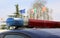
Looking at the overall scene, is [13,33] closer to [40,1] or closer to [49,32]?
[49,32]

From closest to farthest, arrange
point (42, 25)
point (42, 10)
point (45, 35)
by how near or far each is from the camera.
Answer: point (45, 35), point (42, 25), point (42, 10)

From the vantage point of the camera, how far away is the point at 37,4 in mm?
45469

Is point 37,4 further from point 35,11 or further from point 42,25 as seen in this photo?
point 42,25

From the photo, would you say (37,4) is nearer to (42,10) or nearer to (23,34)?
(42,10)

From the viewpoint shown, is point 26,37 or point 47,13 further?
point 47,13

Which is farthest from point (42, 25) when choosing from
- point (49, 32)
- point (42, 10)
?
point (42, 10)

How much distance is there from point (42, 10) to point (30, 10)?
2.97 meters

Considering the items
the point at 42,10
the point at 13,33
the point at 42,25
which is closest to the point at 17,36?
the point at 13,33

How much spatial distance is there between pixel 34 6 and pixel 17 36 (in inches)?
1695

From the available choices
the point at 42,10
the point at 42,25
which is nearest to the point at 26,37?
the point at 42,25

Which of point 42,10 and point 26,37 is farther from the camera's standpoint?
point 42,10

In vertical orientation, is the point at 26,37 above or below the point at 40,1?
below

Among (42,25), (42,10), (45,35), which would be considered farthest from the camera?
(42,10)

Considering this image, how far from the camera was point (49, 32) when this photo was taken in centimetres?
331
